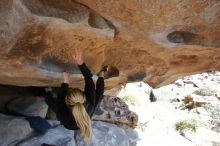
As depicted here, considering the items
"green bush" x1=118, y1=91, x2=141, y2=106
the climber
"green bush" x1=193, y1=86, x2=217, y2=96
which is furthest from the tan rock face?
"green bush" x1=193, y1=86, x2=217, y2=96

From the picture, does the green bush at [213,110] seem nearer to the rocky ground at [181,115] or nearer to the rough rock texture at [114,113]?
the rocky ground at [181,115]

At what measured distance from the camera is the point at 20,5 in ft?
12.2

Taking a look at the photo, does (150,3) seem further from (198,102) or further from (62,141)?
(198,102)

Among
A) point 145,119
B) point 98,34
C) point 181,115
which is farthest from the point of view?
point 181,115

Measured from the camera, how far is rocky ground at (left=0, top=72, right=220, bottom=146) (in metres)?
5.73

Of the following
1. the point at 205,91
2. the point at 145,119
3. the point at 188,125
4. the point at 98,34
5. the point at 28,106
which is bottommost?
the point at 188,125

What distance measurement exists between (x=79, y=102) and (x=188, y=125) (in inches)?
281

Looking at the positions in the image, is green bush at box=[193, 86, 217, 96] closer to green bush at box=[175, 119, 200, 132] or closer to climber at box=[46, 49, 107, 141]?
green bush at box=[175, 119, 200, 132]

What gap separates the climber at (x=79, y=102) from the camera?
3.97m

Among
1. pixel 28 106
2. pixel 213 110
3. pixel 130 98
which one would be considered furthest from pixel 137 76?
pixel 213 110

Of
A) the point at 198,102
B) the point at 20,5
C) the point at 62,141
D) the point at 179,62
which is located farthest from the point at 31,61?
the point at 198,102

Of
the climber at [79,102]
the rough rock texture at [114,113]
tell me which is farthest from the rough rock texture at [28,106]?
the climber at [79,102]

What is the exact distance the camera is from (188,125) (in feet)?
34.8

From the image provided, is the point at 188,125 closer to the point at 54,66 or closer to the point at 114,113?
the point at 114,113
